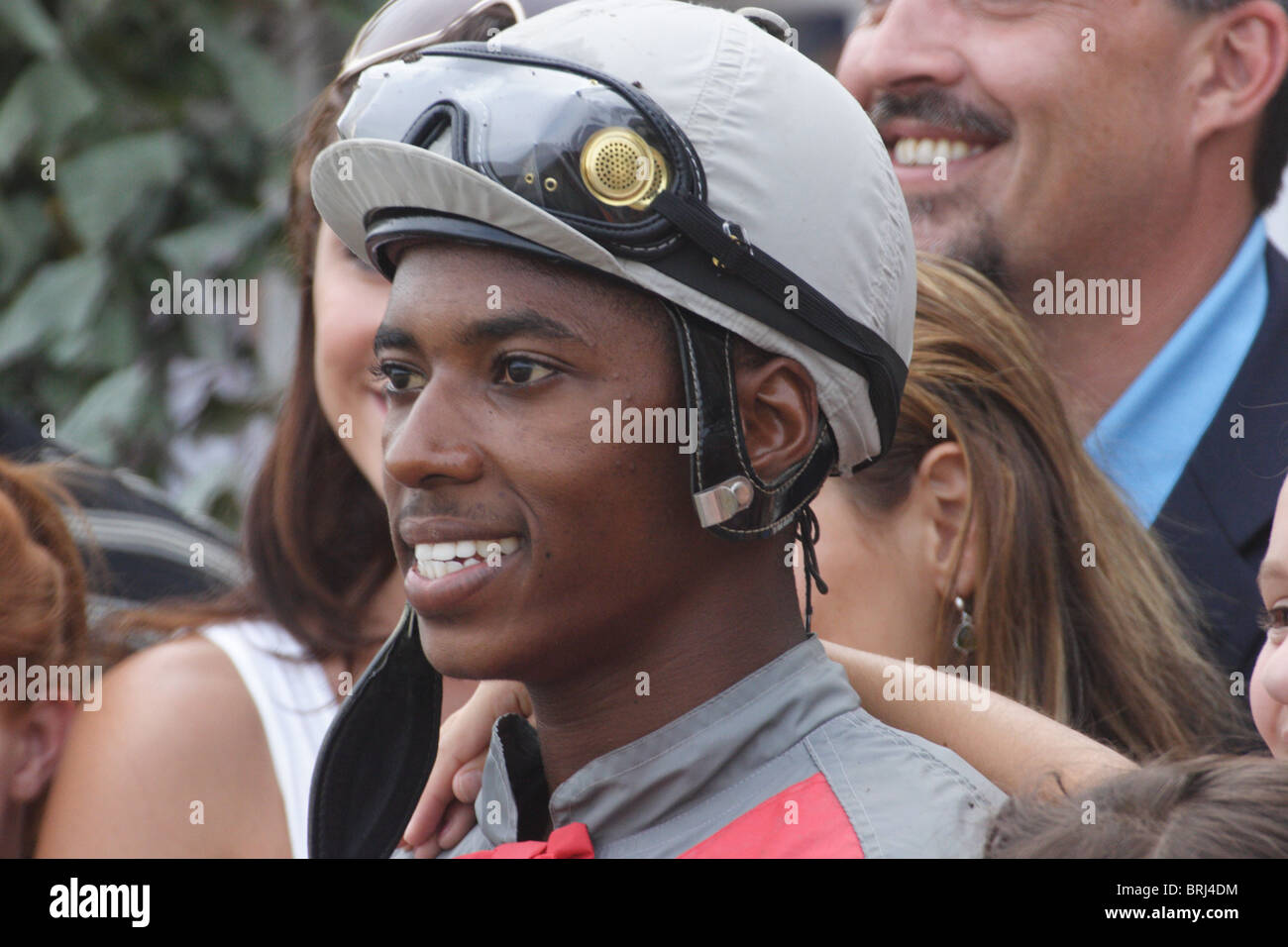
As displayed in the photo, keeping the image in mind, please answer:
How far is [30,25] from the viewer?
5172 mm

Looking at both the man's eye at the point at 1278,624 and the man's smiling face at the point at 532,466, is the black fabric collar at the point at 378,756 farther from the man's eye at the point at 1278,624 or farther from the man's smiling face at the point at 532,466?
the man's eye at the point at 1278,624

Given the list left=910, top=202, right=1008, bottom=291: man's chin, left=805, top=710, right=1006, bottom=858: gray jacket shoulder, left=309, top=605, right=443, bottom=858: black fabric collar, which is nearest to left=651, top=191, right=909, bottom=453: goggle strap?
left=805, top=710, right=1006, bottom=858: gray jacket shoulder

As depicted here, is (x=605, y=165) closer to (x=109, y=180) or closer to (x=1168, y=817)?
(x=1168, y=817)

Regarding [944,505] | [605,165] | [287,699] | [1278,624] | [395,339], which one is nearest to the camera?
[605,165]

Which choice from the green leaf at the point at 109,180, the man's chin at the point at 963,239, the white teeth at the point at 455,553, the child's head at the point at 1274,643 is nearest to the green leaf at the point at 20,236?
the green leaf at the point at 109,180

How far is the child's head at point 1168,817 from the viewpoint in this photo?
1562 millimetres

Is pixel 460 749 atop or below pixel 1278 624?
below

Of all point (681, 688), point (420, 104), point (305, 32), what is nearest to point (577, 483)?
point (681, 688)

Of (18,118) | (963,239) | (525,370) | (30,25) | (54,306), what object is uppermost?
(30,25)

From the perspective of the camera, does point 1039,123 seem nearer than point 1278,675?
No

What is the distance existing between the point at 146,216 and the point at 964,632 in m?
3.65

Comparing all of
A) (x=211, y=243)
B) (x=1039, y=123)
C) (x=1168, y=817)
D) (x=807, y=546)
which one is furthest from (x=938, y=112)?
(x=211, y=243)
